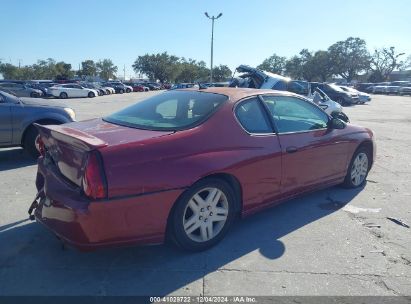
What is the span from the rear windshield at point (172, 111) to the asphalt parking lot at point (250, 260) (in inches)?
47.5

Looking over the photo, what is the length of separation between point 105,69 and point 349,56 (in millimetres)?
70749

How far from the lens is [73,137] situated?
3197 millimetres

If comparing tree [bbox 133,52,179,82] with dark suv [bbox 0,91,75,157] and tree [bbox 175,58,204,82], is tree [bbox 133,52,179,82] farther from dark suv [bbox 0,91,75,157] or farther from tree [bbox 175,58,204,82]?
dark suv [bbox 0,91,75,157]

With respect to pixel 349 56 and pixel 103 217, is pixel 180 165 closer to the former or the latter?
pixel 103 217

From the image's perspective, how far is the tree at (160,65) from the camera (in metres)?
104

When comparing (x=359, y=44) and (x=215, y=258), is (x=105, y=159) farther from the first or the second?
(x=359, y=44)

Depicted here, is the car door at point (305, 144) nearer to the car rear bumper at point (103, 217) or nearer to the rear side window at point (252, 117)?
the rear side window at point (252, 117)

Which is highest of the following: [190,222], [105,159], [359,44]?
[359,44]

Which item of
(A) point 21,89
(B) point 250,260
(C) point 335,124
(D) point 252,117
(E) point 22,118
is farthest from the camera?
(A) point 21,89

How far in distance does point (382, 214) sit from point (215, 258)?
2.41 metres

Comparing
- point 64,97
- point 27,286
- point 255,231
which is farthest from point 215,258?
point 64,97

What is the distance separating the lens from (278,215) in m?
4.52

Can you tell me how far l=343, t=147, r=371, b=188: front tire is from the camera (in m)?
5.37

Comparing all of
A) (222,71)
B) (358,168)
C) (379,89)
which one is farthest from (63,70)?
(358,168)
